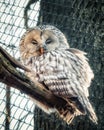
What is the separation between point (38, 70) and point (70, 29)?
0.50 meters

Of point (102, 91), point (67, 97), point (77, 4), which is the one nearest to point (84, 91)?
point (67, 97)

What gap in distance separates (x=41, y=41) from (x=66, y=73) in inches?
13.7

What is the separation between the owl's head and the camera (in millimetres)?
3703

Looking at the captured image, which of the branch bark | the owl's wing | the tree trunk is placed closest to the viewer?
the branch bark

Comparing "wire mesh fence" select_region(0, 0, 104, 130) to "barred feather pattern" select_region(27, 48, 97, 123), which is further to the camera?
"wire mesh fence" select_region(0, 0, 104, 130)

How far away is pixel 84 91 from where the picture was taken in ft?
11.3

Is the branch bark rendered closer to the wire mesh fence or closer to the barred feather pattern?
the barred feather pattern

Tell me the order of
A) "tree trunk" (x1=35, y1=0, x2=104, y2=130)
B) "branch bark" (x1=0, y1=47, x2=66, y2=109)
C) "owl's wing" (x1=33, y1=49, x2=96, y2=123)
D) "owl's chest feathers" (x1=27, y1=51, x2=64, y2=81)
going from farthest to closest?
"tree trunk" (x1=35, y1=0, x2=104, y2=130), "owl's chest feathers" (x1=27, y1=51, x2=64, y2=81), "owl's wing" (x1=33, y1=49, x2=96, y2=123), "branch bark" (x1=0, y1=47, x2=66, y2=109)

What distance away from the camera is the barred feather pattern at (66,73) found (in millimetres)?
3361

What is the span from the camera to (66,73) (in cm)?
346

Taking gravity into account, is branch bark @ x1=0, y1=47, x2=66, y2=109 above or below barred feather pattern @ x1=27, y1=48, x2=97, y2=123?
above

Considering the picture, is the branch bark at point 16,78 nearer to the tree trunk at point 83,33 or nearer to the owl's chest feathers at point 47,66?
the owl's chest feathers at point 47,66

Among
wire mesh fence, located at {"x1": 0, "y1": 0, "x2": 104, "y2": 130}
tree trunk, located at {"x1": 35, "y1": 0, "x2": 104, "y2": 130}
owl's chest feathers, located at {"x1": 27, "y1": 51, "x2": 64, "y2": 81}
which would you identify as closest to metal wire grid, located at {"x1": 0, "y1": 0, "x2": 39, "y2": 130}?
wire mesh fence, located at {"x1": 0, "y1": 0, "x2": 104, "y2": 130}

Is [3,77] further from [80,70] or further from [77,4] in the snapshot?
[77,4]
